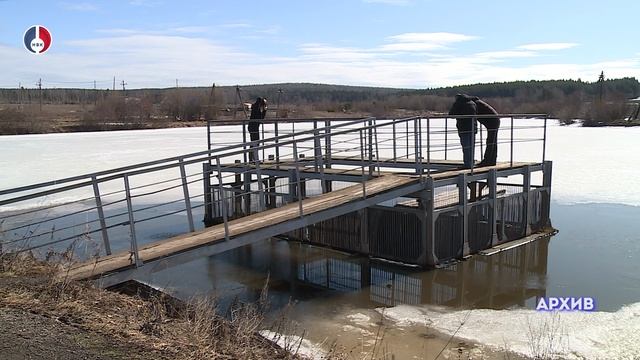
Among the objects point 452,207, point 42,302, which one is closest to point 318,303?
point 452,207

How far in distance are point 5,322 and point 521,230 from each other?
385 inches

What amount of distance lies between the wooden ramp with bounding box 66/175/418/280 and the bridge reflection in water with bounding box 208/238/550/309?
1.12 m

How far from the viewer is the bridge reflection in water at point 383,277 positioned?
8523 millimetres

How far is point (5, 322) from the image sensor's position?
179 inches

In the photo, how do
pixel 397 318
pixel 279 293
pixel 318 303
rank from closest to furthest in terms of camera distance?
pixel 397 318 → pixel 318 303 → pixel 279 293

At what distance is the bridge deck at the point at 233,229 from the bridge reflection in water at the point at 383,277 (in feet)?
3.70

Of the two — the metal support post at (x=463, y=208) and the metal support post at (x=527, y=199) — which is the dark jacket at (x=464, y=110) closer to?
the metal support post at (x=463, y=208)

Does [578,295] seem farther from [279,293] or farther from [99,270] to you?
[99,270]

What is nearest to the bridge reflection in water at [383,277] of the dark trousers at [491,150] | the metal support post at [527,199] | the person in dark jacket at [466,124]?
the metal support post at [527,199]

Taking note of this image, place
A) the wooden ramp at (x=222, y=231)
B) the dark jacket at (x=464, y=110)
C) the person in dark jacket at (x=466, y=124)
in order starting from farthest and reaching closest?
the dark jacket at (x=464, y=110)
the person in dark jacket at (x=466, y=124)
the wooden ramp at (x=222, y=231)

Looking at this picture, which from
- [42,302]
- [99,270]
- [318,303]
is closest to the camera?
[42,302]

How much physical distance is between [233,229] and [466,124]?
18.6ft

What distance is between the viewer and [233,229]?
25.7 feet

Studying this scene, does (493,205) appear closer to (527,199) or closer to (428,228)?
(527,199)
